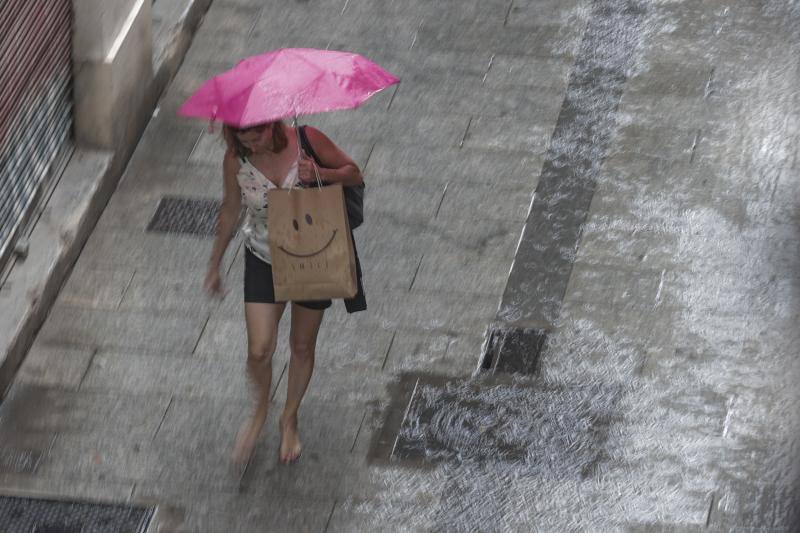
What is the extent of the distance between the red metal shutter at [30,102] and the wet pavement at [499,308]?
0.47m

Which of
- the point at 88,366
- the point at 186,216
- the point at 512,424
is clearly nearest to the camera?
the point at 512,424

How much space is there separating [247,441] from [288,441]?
0.20 m

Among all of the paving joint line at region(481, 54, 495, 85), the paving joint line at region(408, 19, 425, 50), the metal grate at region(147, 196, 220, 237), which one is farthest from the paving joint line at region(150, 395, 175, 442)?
the paving joint line at region(408, 19, 425, 50)

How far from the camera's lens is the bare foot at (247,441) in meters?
7.40

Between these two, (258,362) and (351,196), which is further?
(258,362)

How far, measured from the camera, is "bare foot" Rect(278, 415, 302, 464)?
739cm

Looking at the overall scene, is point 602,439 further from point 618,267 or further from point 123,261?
point 123,261

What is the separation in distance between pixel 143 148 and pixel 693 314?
12.6 feet

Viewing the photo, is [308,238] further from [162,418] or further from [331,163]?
[162,418]

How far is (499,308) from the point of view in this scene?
8.38m

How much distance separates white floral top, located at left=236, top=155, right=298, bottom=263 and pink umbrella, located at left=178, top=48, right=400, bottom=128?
0.35 meters

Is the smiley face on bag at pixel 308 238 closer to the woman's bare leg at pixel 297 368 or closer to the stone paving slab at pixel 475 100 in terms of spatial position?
the woman's bare leg at pixel 297 368

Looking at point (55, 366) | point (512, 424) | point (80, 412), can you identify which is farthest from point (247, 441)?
point (55, 366)

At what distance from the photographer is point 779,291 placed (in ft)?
27.1
